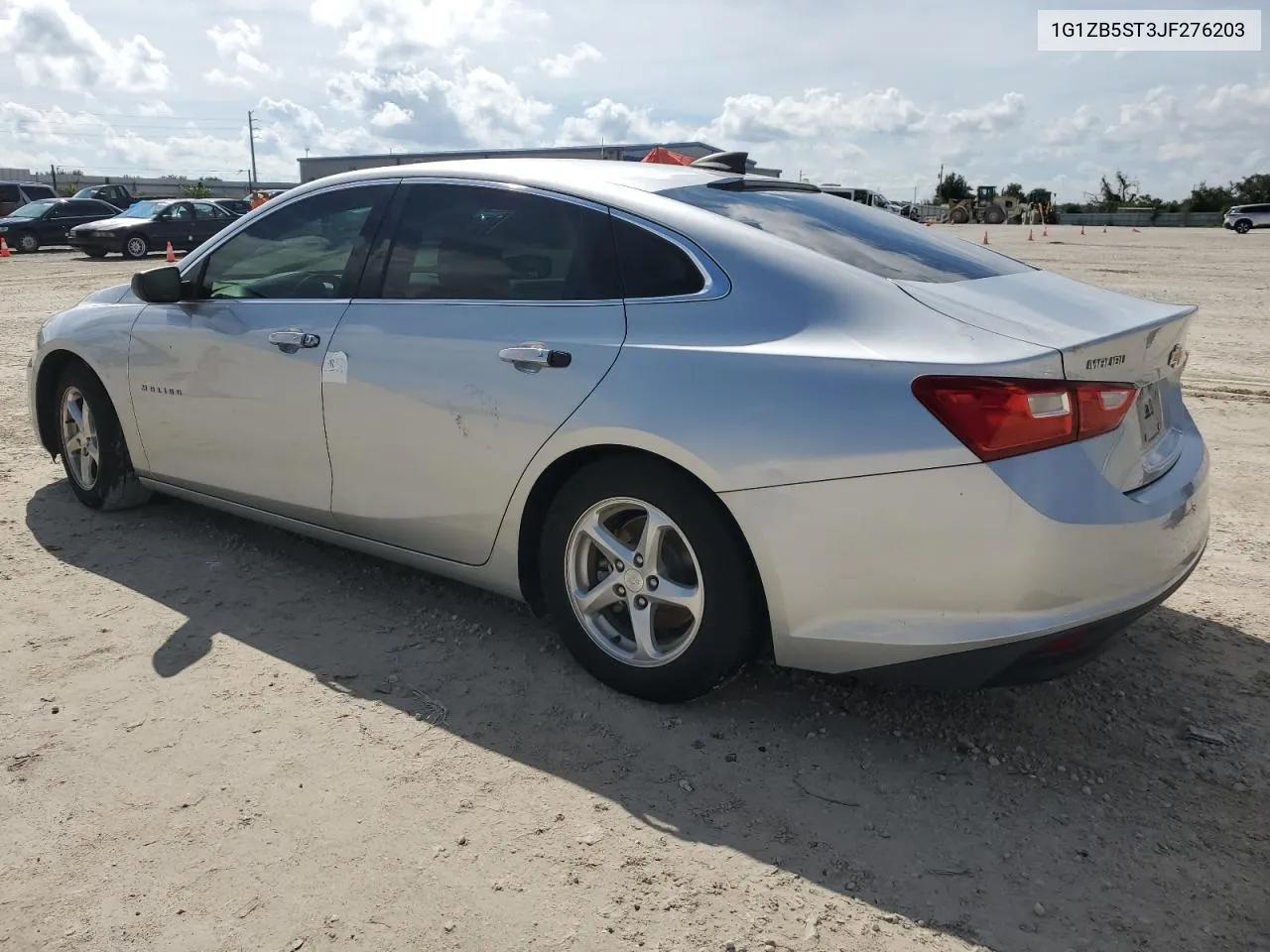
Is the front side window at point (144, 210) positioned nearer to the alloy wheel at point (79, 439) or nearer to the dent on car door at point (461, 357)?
the alloy wheel at point (79, 439)

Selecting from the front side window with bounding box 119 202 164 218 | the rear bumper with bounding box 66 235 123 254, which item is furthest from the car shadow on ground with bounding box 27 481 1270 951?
the front side window with bounding box 119 202 164 218

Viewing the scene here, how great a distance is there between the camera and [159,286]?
13.9ft

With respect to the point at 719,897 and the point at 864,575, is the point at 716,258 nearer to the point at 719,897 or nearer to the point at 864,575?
the point at 864,575

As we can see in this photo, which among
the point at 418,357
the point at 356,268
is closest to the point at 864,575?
the point at 418,357

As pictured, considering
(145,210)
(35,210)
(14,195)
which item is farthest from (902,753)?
(14,195)

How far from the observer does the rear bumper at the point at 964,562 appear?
244 centimetres

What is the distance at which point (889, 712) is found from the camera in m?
3.12

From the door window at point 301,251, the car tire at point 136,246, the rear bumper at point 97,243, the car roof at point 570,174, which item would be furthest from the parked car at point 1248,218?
the door window at point 301,251

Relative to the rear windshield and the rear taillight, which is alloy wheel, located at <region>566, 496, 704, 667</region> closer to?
the rear taillight

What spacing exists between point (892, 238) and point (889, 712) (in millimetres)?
1529

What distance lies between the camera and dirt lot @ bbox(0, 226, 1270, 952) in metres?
2.26

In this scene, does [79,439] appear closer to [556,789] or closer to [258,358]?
[258,358]

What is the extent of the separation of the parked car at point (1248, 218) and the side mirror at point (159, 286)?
51326 millimetres

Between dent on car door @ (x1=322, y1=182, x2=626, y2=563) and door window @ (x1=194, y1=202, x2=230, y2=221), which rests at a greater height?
door window @ (x1=194, y1=202, x2=230, y2=221)
